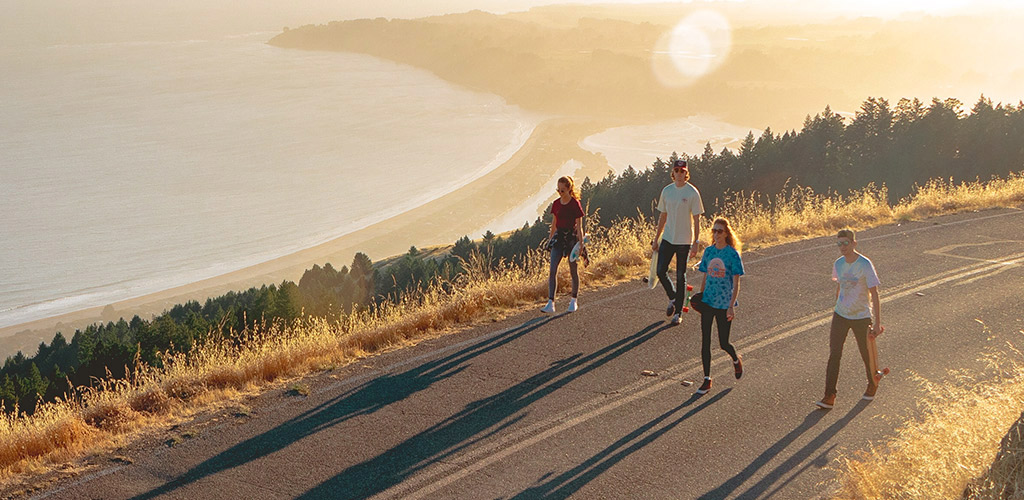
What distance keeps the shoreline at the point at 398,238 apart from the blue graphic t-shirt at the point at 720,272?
156ft

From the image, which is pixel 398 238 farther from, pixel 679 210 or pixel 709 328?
pixel 709 328

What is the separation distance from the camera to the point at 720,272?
25.6ft

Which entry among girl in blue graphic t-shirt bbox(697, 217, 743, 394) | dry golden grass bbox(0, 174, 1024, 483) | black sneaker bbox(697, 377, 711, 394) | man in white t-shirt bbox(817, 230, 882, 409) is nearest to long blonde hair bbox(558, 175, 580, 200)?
dry golden grass bbox(0, 174, 1024, 483)

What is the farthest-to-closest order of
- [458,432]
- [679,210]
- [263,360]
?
1. [679,210]
2. [263,360]
3. [458,432]

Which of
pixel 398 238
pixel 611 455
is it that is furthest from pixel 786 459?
pixel 398 238

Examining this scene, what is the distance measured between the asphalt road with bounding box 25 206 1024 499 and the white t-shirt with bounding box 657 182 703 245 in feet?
3.81

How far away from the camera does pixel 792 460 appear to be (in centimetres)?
659

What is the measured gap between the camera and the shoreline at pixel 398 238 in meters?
49.3

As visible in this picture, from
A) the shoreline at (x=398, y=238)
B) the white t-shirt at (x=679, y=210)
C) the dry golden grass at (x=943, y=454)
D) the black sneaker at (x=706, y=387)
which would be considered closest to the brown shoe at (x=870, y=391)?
the dry golden grass at (x=943, y=454)

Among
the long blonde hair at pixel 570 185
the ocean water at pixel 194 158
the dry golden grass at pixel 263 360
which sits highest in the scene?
the ocean water at pixel 194 158

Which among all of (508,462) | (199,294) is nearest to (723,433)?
(508,462)

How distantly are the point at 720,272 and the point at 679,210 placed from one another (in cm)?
209

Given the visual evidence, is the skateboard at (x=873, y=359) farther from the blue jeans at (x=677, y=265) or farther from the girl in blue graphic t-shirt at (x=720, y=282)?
the blue jeans at (x=677, y=265)

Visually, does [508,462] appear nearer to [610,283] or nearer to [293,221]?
[610,283]
